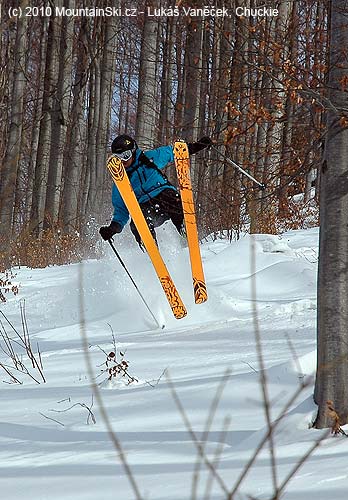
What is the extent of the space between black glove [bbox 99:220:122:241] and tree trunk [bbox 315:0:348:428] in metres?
4.17

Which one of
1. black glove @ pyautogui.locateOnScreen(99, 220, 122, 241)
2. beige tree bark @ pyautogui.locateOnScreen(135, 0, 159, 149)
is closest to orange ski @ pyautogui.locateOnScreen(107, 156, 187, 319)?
black glove @ pyautogui.locateOnScreen(99, 220, 122, 241)

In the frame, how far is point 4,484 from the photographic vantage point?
292 centimetres

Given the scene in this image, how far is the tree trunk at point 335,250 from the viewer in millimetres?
3299

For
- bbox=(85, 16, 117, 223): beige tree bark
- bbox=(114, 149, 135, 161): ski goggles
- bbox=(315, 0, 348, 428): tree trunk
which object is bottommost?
bbox=(85, 16, 117, 223): beige tree bark

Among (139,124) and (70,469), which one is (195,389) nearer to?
(70,469)

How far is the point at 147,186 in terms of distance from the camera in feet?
24.3

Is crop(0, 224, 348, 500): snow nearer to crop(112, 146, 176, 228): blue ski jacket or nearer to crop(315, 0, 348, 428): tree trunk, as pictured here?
crop(315, 0, 348, 428): tree trunk

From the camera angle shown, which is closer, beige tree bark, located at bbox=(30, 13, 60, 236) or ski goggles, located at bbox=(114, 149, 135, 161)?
ski goggles, located at bbox=(114, 149, 135, 161)

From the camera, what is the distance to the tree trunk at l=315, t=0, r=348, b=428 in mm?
3299

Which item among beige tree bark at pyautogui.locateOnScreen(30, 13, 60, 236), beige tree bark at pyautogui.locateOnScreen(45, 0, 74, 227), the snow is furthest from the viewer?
beige tree bark at pyautogui.locateOnScreen(30, 13, 60, 236)

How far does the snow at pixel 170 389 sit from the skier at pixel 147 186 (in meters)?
0.84

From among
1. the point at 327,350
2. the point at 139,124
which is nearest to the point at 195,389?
the point at 327,350

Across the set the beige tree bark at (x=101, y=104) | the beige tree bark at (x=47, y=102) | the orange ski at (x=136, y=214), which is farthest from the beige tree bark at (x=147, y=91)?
the orange ski at (x=136, y=214)

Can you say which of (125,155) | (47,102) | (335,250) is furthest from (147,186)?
(47,102)
